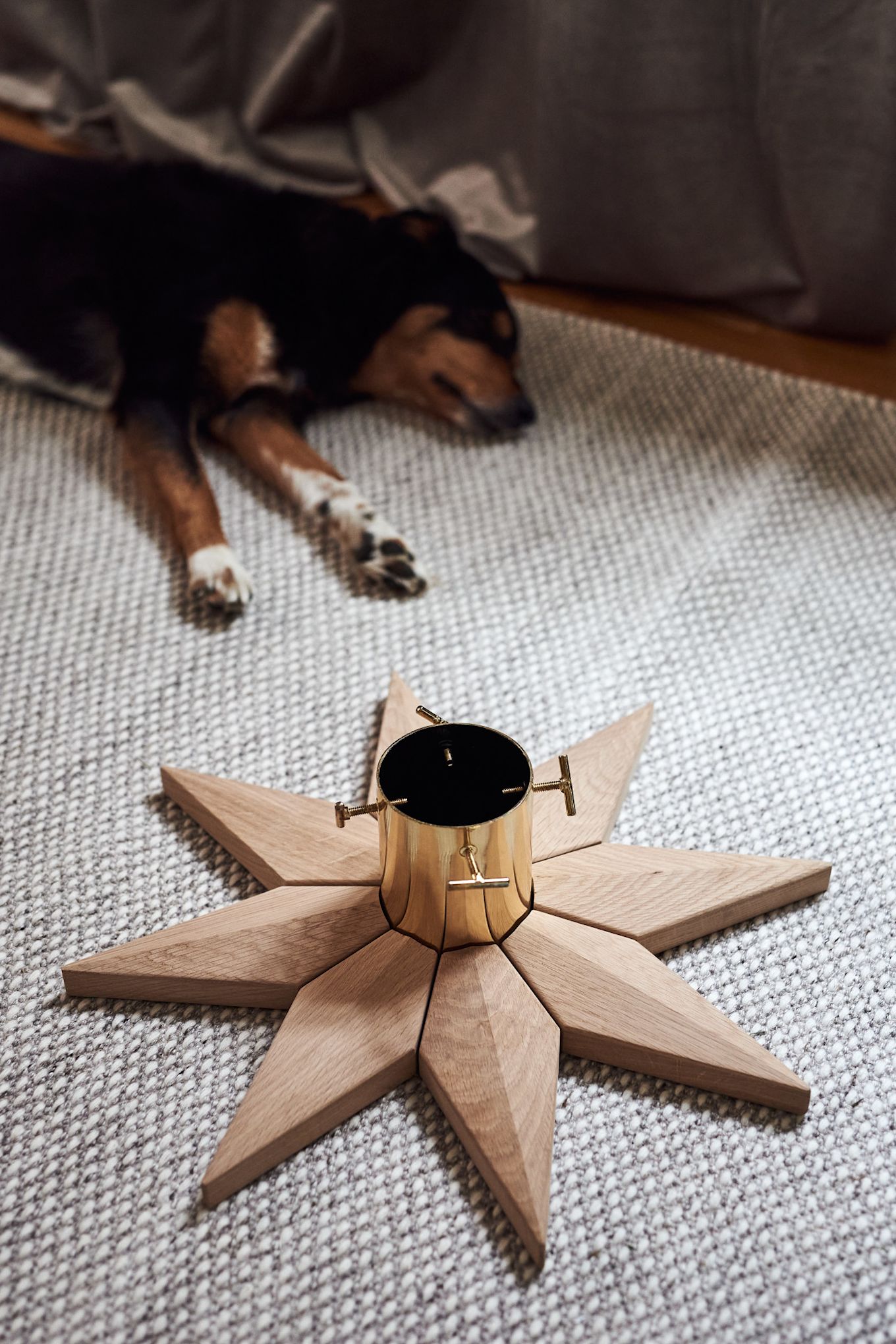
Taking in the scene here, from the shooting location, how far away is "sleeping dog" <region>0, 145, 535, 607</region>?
1.37 m

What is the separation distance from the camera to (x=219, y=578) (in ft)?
3.74

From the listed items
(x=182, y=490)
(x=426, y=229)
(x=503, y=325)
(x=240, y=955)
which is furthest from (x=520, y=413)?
(x=240, y=955)

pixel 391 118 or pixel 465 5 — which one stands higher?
pixel 465 5

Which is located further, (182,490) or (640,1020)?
(182,490)

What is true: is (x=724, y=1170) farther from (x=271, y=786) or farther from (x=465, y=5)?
(x=465, y=5)

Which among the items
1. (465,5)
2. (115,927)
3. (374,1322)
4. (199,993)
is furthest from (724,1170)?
(465,5)

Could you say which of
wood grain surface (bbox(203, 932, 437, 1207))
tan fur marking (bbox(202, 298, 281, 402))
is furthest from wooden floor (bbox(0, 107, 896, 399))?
wood grain surface (bbox(203, 932, 437, 1207))

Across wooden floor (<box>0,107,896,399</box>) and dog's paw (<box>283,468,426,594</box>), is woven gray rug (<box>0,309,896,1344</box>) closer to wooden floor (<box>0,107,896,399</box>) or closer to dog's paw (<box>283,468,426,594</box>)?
Answer: dog's paw (<box>283,468,426,594</box>)

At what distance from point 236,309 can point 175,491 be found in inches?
11.8

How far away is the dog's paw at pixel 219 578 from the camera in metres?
1.13

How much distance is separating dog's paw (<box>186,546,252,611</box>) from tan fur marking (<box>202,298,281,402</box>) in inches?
12.6

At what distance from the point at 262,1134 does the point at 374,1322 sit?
0.40 ft

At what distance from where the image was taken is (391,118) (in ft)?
6.40

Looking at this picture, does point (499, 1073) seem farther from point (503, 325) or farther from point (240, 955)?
point (503, 325)
